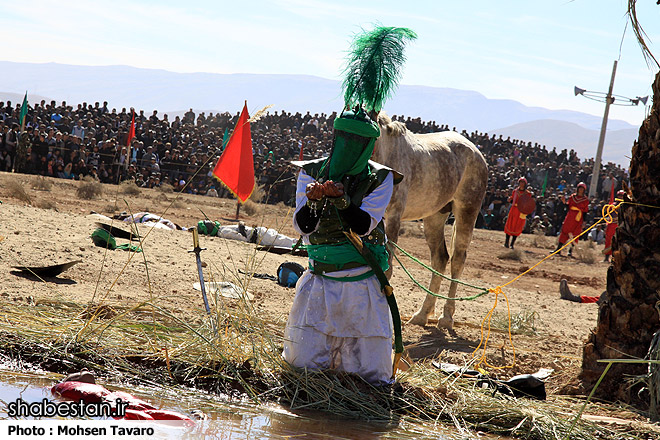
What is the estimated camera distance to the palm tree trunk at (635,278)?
16.4 ft

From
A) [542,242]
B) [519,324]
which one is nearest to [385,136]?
[519,324]

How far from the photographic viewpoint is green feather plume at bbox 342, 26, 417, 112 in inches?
204

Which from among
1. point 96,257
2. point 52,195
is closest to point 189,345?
point 96,257

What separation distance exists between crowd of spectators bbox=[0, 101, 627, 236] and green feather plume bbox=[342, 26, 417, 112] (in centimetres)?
1268

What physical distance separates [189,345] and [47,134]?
1940 cm

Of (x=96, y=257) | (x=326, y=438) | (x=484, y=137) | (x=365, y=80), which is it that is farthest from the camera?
(x=484, y=137)

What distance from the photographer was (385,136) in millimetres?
7289

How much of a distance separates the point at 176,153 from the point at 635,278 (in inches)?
791

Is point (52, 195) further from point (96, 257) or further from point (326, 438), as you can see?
point (326, 438)

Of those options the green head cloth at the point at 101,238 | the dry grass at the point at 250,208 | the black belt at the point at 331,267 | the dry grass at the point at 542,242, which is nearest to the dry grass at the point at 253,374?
the black belt at the point at 331,267

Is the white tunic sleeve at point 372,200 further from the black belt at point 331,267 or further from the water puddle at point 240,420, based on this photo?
the water puddle at point 240,420

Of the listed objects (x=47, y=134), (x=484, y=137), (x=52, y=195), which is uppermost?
(x=484, y=137)

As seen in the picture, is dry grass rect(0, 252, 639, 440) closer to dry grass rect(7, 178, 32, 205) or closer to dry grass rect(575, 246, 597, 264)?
dry grass rect(7, 178, 32, 205)

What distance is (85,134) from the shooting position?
Answer: 24.1m
